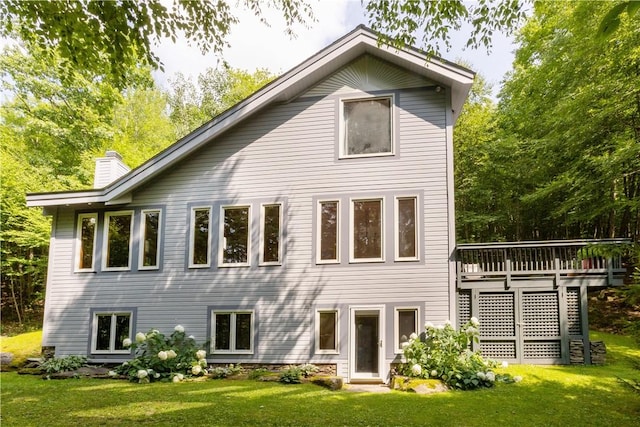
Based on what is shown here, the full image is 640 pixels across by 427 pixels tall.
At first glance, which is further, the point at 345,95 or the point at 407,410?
the point at 345,95

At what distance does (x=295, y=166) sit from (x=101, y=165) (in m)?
5.76

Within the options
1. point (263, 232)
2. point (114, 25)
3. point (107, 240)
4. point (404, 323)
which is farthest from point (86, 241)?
point (404, 323)

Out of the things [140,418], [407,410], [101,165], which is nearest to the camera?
[140,418]

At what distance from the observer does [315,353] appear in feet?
35.2

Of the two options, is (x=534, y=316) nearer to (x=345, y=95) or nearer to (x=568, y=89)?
(x=345, y=95)

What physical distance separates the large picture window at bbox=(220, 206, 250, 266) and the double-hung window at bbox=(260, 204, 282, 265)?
0.41 meters

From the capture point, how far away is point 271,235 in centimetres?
1155

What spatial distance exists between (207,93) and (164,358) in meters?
21.1

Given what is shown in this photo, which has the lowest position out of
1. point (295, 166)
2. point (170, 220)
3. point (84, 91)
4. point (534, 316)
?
point (534, 316)

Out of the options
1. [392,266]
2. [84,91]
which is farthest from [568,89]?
[84,91]

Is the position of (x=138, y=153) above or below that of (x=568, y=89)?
below

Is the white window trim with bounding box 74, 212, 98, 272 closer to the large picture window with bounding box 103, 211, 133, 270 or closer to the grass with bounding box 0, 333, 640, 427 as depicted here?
the large picture window with bounding box 103, 211, 133, 270

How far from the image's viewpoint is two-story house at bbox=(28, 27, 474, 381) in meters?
10.7

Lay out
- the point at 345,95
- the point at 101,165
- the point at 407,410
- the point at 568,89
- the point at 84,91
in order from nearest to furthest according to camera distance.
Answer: the point at 407,410 < the point at 345,95 < the point at 101,165 < the point at 568,89 < the point at 84,91
